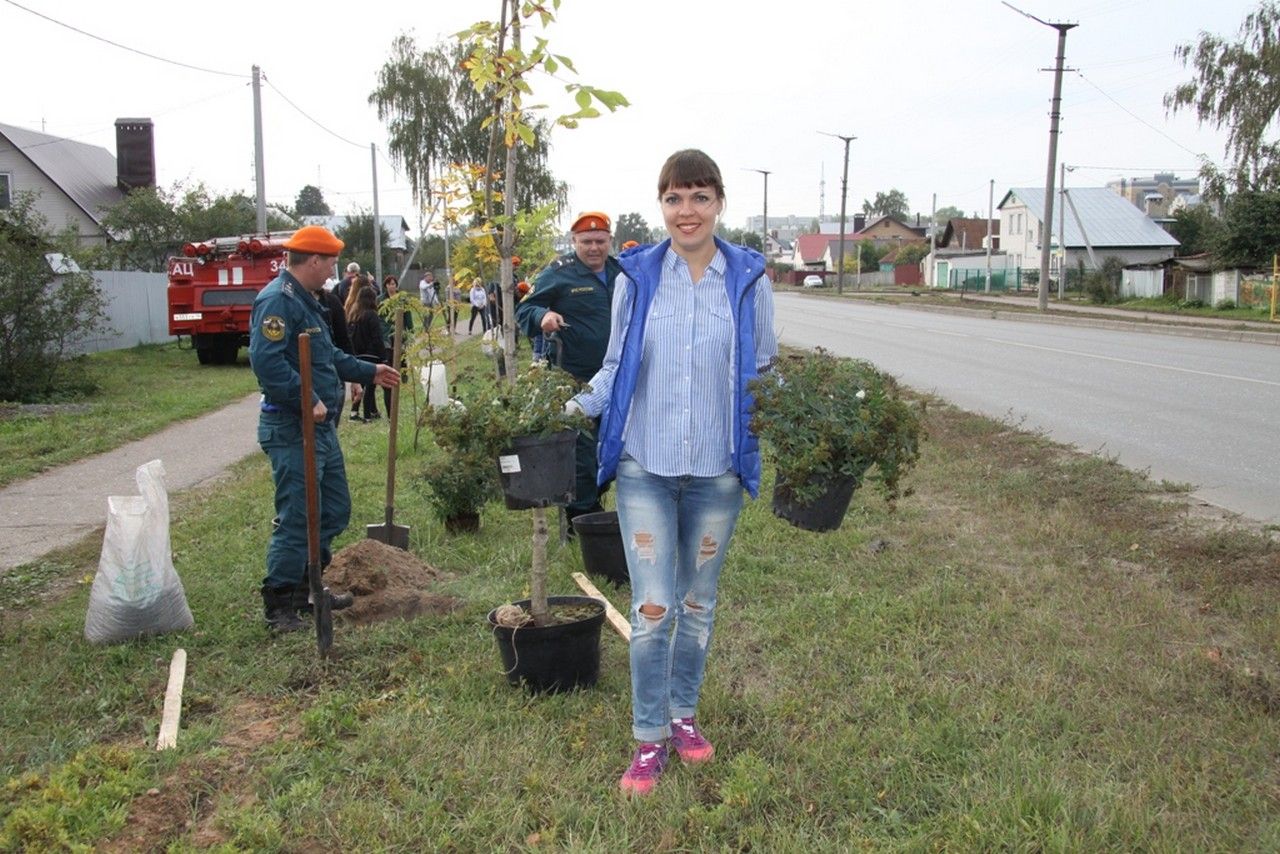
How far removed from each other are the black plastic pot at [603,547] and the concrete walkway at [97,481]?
341cm

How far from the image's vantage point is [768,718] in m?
3.82

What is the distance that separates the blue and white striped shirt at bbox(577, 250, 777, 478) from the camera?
3330 mm

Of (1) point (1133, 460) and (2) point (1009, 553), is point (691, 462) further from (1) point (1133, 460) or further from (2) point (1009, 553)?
(1) point (1133, 460)

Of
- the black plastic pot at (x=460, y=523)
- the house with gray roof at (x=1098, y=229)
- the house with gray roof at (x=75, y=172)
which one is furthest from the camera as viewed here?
the house with gray roof at (x=1098, y=229)

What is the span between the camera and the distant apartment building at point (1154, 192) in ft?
301

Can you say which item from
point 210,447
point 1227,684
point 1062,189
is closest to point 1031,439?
point 1227,684

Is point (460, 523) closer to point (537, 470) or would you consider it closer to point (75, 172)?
point (537, 470)

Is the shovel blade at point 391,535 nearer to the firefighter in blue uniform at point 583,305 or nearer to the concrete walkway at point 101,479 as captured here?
the firefighter in blue uniform at point 583,305

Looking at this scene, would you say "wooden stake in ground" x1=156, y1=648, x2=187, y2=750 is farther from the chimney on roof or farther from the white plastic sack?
the chimney on roof

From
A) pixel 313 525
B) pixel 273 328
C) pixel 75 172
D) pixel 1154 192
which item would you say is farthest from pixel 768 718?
pixel 1154 192

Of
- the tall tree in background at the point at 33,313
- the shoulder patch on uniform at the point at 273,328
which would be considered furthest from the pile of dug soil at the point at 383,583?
the tall tree in background at the point at 33,313

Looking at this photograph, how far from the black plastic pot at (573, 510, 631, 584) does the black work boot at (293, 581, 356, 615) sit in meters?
1.17

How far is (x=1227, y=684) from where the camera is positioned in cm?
396

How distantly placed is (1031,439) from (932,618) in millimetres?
5096
